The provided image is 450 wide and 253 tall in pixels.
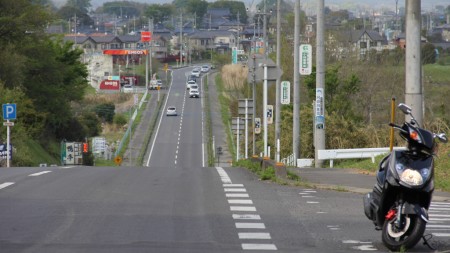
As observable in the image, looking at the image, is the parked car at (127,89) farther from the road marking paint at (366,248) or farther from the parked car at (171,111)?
the road marking paint at (366,248)

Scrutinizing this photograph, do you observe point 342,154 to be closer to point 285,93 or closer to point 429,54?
point 285,93

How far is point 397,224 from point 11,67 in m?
51.9

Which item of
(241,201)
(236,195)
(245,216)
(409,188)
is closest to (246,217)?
(245,216)

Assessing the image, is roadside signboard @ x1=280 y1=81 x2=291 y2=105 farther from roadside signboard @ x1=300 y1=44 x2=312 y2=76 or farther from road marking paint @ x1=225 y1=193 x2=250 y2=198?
road marking paint @ x1=225 y1=193 x2=250 y2=198

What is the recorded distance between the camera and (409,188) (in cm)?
949

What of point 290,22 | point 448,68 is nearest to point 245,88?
point 290,22

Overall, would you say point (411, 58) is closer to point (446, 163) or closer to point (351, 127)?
point (446, 163)

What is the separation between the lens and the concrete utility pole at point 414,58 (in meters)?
16.5

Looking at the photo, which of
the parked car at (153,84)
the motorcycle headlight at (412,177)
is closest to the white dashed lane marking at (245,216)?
the motorcycle headlight at (412,177)

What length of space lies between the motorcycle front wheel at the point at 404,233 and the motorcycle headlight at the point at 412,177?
339 mm

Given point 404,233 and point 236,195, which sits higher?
point 404,233

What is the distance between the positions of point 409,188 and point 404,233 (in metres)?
0.47

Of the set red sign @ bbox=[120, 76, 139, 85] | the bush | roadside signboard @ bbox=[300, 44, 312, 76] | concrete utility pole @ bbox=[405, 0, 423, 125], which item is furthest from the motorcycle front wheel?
red sign @ bbox=[120, 76, 139, 85]

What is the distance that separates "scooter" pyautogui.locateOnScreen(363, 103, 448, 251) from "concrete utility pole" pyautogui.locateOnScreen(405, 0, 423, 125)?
681cm
